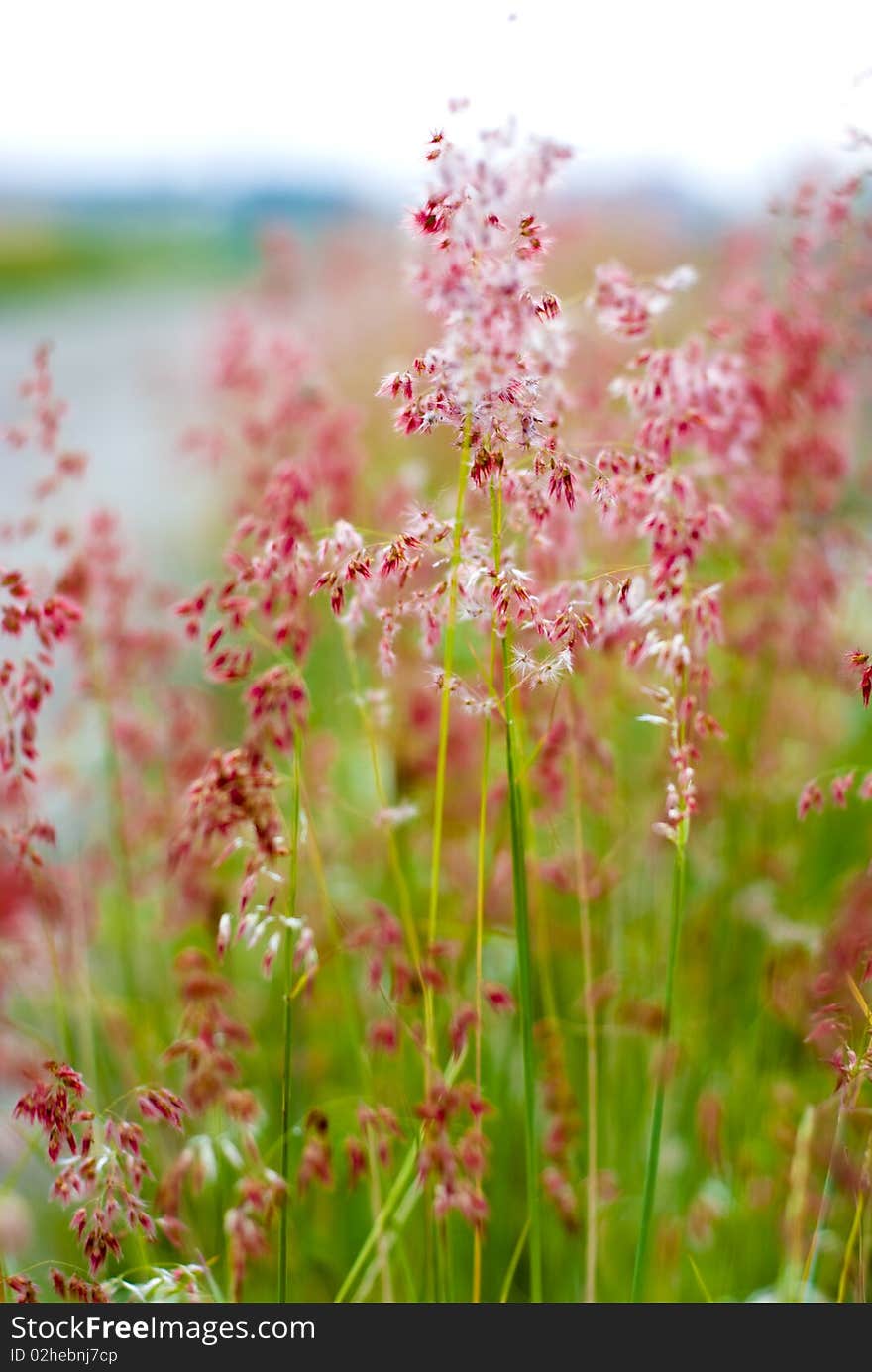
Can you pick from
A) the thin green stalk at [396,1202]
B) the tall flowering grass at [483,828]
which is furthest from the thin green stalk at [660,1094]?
the thin green stalk at [396,1202]

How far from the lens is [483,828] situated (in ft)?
3.31

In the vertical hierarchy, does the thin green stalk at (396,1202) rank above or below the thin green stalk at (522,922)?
below

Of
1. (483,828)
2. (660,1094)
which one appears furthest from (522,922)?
(660,1094)

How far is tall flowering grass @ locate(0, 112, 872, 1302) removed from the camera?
3.25 ft

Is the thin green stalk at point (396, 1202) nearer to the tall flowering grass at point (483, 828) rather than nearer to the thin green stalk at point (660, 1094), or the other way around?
the tall flowering grass at point (483, 828)

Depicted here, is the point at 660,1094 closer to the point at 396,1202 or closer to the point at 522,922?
the point at 522,922

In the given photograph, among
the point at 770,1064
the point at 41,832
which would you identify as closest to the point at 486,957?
the point at 770,1064

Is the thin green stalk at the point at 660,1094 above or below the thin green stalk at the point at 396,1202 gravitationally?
above

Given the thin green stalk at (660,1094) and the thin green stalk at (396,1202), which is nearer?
the thin green stalk at (660,1094)

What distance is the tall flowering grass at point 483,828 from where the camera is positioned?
0.99 meters

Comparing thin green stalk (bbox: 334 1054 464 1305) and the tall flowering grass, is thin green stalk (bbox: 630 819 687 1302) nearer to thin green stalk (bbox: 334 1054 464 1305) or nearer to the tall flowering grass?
the tall flowering grass

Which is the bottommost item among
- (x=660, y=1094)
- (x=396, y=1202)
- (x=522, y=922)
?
(x=396, y=1202)

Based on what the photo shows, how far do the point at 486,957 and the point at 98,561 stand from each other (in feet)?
3.20

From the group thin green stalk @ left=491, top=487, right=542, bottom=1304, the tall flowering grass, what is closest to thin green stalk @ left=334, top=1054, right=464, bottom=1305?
the tall flowering grass
